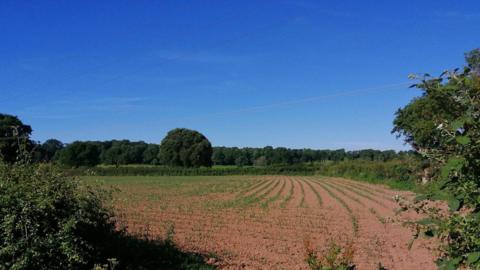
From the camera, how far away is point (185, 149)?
122188 mm

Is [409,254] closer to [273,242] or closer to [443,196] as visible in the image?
[273,242]

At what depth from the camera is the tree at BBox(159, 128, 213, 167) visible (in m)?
120

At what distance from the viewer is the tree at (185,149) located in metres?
120

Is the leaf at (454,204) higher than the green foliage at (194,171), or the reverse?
the leaf at (454,204)

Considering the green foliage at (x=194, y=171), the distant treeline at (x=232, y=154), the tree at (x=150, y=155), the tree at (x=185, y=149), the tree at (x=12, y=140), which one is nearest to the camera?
the tree at (x=12, y=140)

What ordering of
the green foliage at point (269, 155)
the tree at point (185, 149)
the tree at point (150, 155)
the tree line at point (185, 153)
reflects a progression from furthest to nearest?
the green foliage at point (269, 155)
the tree at point (150, 155)
the tree at point (185, 149)
the tree line at point (185, 153)

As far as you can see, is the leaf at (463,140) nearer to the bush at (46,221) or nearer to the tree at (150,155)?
the bush at (46,221)

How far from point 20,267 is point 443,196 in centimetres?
538

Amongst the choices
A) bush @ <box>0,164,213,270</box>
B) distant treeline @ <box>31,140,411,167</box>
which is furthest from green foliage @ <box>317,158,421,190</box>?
distant treeline @ <box>31,140,411,167</box>

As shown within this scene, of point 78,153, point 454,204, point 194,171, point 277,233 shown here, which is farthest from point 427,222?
point 78,153

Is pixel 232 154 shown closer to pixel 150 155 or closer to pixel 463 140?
pixel 150 155

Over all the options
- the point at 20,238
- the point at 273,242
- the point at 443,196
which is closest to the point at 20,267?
the point at 20,238

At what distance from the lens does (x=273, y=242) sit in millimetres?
12594

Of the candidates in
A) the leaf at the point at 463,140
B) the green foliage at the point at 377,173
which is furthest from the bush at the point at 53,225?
the green foliage at the point at 377,173
